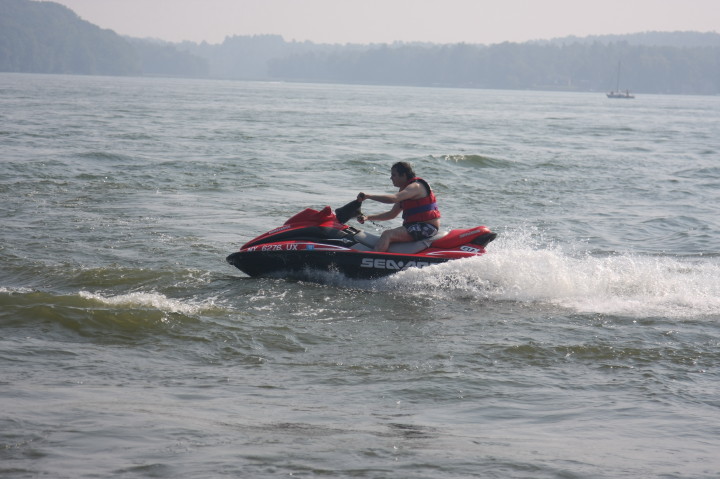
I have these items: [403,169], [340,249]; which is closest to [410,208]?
[403,169]

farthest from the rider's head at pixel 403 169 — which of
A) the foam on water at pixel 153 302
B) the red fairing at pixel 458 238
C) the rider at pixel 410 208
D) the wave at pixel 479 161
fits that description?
the wave at pixel 479 161

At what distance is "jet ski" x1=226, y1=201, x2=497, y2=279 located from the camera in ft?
32.1

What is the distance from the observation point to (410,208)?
9.84 m

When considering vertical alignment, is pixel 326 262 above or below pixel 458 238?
below

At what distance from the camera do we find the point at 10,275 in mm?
10211

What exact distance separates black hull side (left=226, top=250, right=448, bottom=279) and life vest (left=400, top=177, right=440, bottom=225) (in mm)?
457

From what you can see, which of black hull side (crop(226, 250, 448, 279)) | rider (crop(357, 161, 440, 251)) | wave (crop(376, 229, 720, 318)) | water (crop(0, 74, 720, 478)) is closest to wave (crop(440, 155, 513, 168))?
water (crop(0, 74, 720, 478))

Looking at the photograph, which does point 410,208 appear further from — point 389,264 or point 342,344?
point 342,344

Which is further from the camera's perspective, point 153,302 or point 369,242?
point 369,242

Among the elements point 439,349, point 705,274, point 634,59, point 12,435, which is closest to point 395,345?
point 439,349

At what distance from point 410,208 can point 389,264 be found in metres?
0.67

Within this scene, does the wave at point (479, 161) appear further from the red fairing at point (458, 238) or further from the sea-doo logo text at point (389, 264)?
the sea-doo logo text at point (389, 264)

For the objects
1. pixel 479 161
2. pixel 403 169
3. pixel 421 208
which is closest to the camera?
pixel 403 169

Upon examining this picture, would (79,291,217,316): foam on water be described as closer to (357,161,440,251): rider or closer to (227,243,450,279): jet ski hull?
(227,243,450,279): jet ski hull
